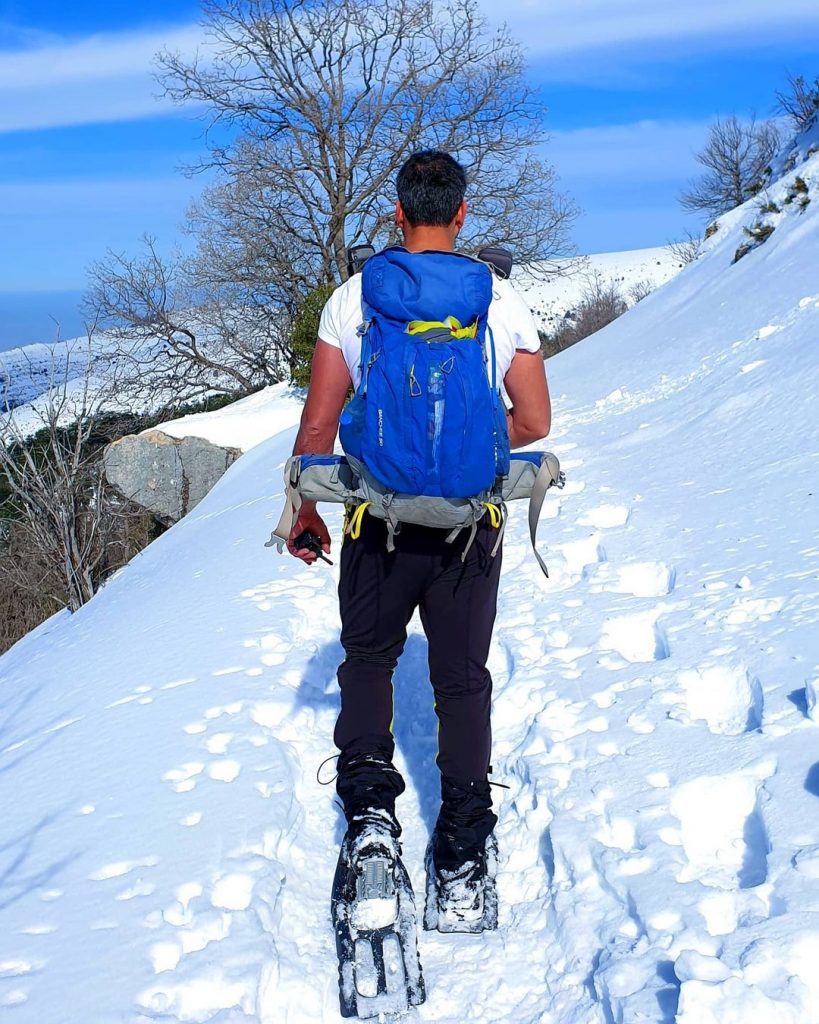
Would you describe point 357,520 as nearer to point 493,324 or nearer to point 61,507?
point 493,324

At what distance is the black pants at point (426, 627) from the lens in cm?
238

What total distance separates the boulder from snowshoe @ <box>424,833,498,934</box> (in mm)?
13961

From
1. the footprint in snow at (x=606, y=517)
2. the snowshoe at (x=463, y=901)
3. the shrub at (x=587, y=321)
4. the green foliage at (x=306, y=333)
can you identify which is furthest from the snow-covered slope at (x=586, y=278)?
the snowshoe at (x=463, y=901)

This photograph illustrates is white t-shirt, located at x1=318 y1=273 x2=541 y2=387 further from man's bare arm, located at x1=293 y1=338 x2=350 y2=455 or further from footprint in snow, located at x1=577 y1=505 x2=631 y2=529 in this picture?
footprint in snow, located at x1=577 y1=505 x2=631 y2=529

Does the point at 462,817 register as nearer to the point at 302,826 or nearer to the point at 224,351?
the point at 302,826

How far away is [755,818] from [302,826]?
1406mm

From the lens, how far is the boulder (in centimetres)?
1606

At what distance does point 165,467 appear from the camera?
53.1 ft

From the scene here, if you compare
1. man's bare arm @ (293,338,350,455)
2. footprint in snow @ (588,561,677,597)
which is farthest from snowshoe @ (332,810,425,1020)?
footprint in snow @ (588,561,677,597)

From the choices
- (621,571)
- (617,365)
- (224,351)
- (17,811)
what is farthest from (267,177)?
(17,811)

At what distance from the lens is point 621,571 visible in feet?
15.1

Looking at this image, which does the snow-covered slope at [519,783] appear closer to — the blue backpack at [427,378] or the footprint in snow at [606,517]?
the footprint in snow at [606,517]

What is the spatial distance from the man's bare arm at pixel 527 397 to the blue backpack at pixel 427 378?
18 centimetres

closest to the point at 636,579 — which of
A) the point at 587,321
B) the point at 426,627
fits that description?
the point at 426,627
